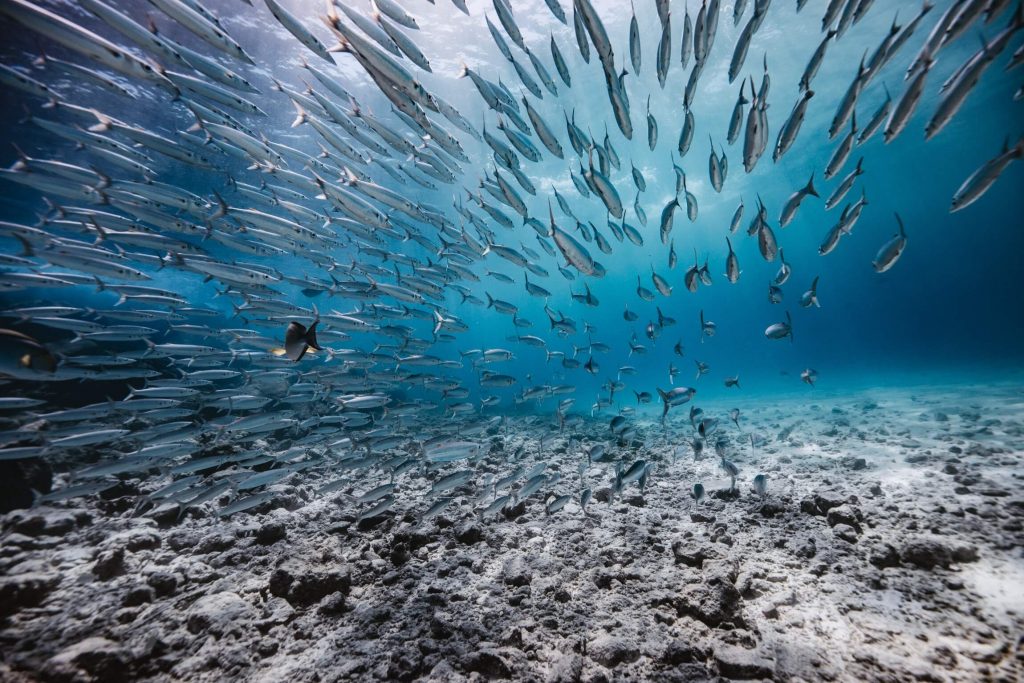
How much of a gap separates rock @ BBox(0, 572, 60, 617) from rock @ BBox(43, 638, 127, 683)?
120cm

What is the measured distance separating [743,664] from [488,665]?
182 cm

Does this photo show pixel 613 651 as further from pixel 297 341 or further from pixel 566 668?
pixel 297 341

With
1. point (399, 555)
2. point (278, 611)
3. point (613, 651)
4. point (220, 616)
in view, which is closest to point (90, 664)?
point (220, 616)

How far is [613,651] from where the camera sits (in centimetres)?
263

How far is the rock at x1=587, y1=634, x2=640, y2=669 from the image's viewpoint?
259 cm

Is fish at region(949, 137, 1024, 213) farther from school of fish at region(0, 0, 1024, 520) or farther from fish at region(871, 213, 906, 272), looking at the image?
fish at region(871, 213, 906, 272)

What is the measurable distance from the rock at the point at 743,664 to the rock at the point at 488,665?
5.08 feet

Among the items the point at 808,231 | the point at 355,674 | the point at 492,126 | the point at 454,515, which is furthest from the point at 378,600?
the point at 808,231

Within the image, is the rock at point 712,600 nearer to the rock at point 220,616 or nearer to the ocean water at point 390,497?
the ocean water at point 390,497

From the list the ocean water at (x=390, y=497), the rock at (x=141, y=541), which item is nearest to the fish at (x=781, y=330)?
the ocean water at (x=390, y=497)

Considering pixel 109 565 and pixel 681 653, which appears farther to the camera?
pixel 109 565

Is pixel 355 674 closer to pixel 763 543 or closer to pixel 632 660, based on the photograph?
pixel 632 660

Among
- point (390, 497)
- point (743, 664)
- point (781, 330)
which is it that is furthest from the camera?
point (781, 330)

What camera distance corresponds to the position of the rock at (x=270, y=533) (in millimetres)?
4430
